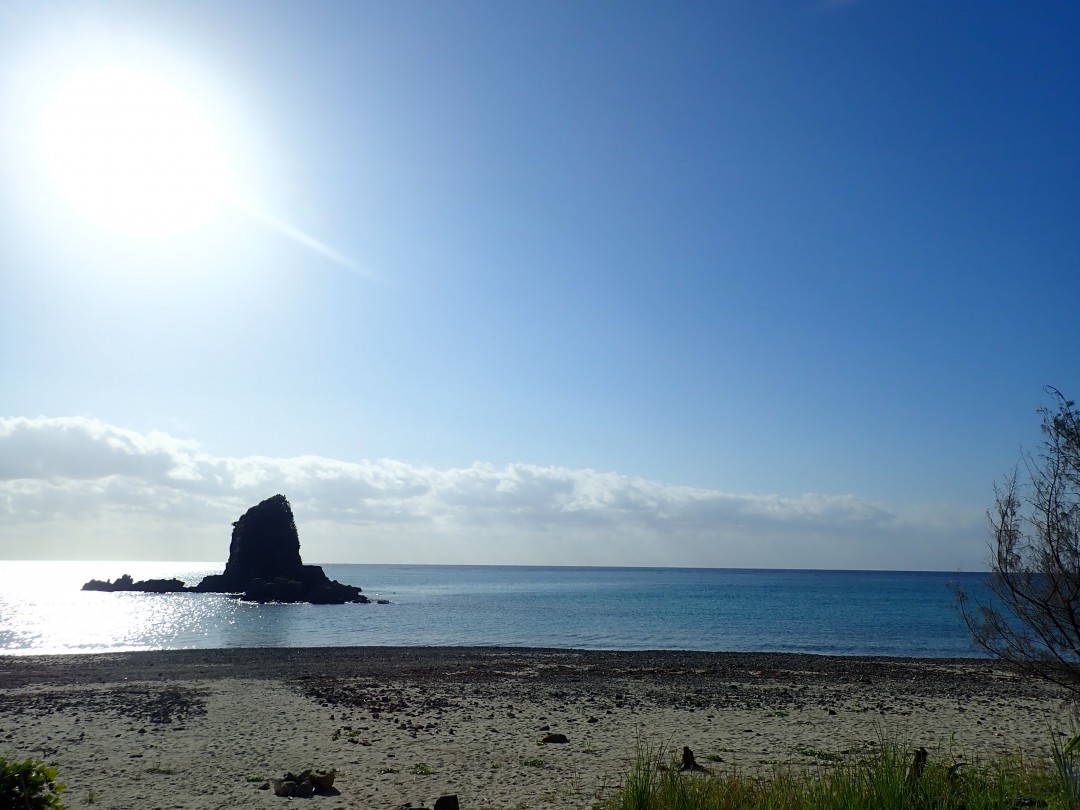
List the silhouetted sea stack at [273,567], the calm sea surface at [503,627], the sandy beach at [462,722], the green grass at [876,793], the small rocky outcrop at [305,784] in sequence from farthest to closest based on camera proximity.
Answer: the silhouetted sea stack at [273,567], the calm sea surface at [503,627], the sandy beach at [462,722], the small rocky outcrop at [305,784], the green grass at [876,793]

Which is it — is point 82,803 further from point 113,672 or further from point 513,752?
point 113,672

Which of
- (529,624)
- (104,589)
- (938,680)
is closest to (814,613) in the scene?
(529,624)

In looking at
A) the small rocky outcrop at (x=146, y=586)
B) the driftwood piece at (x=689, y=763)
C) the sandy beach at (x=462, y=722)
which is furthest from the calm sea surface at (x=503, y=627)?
the small rocky outcrop at (x=146, y=586)

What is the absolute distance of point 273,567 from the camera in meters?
113

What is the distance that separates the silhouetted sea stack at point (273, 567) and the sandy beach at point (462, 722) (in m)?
71.9

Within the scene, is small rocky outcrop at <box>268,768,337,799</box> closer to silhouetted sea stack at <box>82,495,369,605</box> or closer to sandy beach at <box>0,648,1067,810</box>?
sandy beach at <box>0,648,1067,810</box>

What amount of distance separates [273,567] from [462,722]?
104 metres

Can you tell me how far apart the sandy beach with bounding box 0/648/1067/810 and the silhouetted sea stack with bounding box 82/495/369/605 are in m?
71.9

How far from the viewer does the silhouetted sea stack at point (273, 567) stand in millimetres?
102875

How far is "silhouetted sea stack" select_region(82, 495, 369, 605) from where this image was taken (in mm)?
102875

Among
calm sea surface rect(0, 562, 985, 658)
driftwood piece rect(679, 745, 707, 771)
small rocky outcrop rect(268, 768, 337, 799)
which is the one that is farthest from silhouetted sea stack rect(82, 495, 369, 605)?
driftwood piece rect(679, 745, 707, 771)

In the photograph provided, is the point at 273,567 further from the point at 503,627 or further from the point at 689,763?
the point at 689,763

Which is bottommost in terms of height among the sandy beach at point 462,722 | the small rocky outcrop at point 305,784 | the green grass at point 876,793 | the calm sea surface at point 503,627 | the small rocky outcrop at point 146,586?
the small rocky outcrop at point 146,586

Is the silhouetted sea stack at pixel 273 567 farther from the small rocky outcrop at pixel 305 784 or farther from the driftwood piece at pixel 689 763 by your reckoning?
the driftwood piece at pixel 689 763
